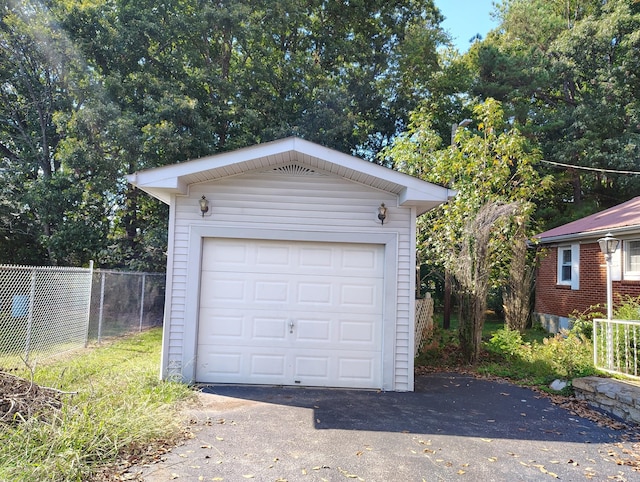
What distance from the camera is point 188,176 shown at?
6.08 m

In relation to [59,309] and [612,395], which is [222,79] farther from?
[612,395]

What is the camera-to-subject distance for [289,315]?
6.35 meters

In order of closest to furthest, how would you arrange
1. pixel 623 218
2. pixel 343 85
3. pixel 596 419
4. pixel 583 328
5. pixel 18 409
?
pixel 18 409 < pixel 596 419 < pixel 583 328 < pixel 623 218 < pixel 343 85

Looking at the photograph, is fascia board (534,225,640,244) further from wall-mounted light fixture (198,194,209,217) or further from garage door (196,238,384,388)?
wall-mounted light fixture (198,194,209,217)

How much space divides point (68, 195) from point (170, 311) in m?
10.3

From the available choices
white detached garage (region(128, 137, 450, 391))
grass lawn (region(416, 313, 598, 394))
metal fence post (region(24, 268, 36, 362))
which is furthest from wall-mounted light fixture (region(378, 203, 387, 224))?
metal fence post (region(24, 268, 36, 362))

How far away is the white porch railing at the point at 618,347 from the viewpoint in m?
6.44

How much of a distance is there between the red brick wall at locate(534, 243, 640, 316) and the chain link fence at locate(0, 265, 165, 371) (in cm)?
1157

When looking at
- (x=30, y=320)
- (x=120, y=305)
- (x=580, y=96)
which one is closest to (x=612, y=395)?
(x=30, y=320)

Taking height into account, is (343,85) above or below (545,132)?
above

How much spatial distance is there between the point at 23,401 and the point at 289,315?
3.31 metres

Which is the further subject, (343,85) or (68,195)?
(343,85)

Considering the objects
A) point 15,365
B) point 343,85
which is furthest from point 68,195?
point 343,85

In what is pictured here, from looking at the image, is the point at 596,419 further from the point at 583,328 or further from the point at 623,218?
the point at 623,218
